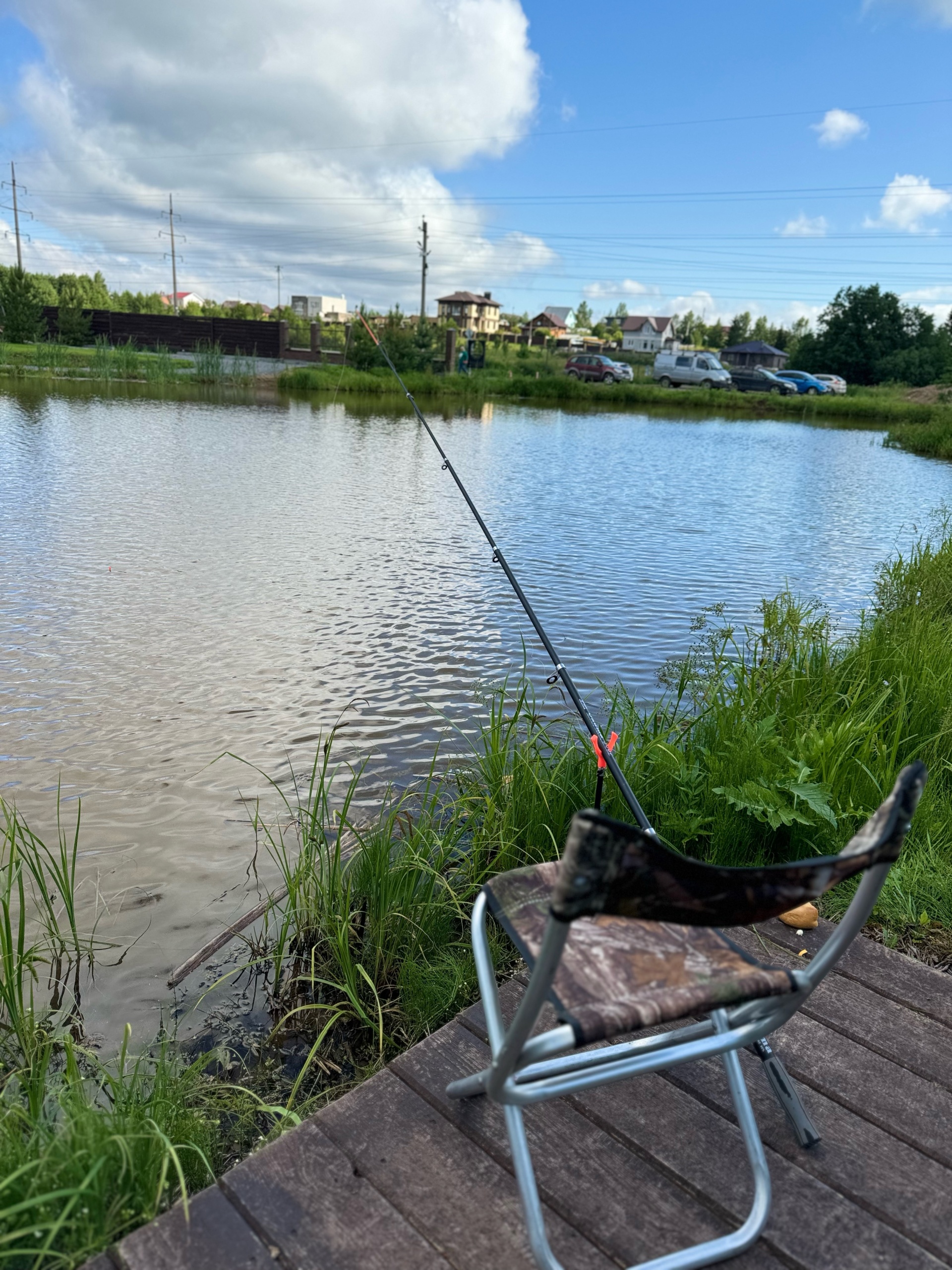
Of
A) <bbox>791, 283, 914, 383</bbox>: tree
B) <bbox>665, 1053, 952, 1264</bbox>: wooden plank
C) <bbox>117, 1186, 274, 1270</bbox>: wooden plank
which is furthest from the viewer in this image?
<bbox>791, 283, 914, 383</bbox>: tree

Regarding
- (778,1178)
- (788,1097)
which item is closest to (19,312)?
(788,1097)

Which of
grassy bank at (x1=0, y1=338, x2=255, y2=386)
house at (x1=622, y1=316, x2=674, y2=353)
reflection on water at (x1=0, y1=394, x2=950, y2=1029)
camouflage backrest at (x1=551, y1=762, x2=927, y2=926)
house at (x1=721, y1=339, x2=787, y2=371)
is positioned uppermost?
house at (x1=622, y1=316, x2=674, y2=353)

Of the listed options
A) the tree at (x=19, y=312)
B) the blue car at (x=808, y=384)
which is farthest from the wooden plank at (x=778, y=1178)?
the blue car at (x=808, y=384)

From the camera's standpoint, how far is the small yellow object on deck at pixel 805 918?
2.74m

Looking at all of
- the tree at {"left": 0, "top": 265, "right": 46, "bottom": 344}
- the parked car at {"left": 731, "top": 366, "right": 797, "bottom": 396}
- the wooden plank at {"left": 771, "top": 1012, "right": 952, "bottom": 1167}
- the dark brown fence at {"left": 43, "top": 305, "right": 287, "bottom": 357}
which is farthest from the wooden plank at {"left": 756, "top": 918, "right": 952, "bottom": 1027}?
the parked car at {"left": 731, "top": 366, "right": 797, "bottom": 396}

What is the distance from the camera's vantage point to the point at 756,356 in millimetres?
78438

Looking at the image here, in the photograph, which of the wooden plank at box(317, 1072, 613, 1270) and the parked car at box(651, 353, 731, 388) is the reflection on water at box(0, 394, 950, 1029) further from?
the parked car at box(651, 353, 731, 388)

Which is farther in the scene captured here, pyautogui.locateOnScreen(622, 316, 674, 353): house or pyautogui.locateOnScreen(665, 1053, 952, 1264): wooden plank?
pyautogui.locateOnScreen(622, 316, 674, 353): house

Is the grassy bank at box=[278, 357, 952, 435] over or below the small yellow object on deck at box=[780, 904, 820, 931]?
over

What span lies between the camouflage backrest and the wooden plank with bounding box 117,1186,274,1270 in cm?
99

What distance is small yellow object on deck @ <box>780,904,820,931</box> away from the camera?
9.00ft

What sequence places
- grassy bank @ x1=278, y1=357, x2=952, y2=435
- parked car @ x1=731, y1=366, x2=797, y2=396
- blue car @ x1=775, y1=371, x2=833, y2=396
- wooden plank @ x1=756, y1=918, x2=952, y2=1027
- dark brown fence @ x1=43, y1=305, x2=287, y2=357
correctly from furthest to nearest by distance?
blue car @ x1=775, y1=371, x2=833, y2=396
parked car @ x1=731, y1=366, x2=797, y2=396
dark brown fence @ x1=43, y1=305, x2=287, y2=357
grassy bank @ x1=278, y1=357, x2=952, y2=435
wooden plank @ x1=756, y1=918, x2=952, y2=1027

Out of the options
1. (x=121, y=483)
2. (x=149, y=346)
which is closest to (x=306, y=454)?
(x=121, y=483)

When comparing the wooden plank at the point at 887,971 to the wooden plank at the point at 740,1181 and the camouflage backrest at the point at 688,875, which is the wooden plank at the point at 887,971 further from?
the camouflage backrest at the point at 688,875
